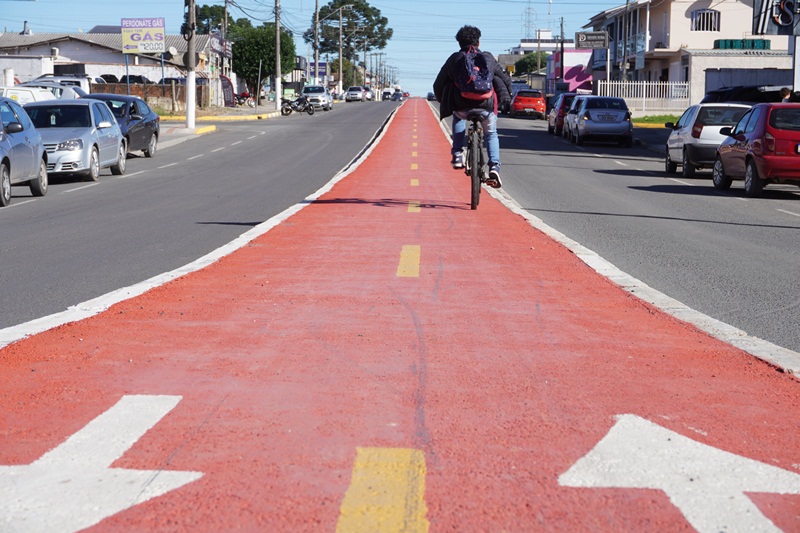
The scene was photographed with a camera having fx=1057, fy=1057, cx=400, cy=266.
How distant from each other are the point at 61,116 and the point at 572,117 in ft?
68.0

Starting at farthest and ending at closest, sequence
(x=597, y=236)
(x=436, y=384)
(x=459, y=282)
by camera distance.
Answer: (x=597, y=236) < (x=459, y=282) < (x=436, y=384)

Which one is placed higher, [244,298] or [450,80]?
[450,80]

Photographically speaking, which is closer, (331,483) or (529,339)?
(331,483)

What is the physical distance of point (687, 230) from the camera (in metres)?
13.4

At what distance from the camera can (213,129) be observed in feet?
148

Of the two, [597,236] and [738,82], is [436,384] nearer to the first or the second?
[597,236]

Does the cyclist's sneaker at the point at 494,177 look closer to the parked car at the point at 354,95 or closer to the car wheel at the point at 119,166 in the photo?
the car wheel at the point at 119,166

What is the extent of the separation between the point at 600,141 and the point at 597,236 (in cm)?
2772

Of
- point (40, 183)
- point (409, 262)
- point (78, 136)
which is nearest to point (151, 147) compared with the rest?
point (78, 136)

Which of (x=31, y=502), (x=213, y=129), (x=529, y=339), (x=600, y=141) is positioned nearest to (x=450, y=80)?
(x=529, y=339)

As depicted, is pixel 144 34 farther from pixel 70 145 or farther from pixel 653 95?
pixel 70 145

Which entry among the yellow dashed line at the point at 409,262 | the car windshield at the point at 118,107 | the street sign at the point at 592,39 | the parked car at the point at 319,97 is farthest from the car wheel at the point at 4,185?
the street sign at the point at 592,39

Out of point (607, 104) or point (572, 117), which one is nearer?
point (607, 104)

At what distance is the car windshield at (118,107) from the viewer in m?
28.1
